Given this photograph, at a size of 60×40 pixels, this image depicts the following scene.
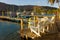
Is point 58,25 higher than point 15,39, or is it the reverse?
point 58,25

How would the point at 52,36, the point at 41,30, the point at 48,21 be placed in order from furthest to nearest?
the point at 48,21
the point at 41,30
the point at 52,36

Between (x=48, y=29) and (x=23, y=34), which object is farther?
(x=23, y=34)

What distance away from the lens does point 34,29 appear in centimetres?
1723

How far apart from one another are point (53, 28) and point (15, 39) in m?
6.13

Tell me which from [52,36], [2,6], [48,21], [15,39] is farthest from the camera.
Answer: [2,6]

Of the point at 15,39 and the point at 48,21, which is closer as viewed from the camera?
the point at 48,21

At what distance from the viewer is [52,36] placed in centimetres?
1505

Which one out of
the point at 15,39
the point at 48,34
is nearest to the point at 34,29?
the point at 48,34

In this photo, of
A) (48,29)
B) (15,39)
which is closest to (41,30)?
(48,29)

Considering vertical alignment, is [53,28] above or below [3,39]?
above

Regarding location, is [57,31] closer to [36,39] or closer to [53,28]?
[53,28]

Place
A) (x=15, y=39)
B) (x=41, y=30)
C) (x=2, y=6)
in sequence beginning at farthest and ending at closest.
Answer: (x=2, y=6), (x=15, y=39), (x=41, y=30)

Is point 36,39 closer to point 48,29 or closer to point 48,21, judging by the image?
point 48,29

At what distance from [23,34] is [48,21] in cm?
285
